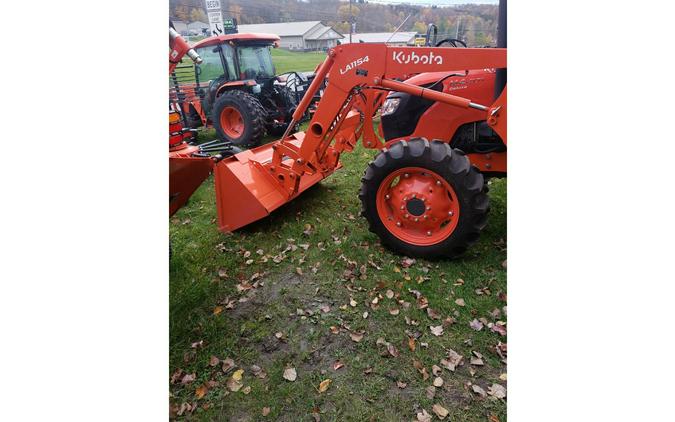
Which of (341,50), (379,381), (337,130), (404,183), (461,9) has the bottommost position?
(379,381)

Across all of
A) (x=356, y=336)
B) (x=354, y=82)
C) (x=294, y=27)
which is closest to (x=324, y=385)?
(x=356, y=336)

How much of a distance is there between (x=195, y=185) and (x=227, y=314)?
154 cm

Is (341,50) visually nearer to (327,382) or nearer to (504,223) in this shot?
(504,223)

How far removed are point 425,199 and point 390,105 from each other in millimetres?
1636

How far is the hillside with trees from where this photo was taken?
75.8ft

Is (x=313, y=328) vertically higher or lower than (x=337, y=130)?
lower

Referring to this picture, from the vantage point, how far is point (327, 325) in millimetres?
3236

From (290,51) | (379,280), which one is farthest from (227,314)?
(290,51)

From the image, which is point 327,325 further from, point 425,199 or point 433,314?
point 425,199

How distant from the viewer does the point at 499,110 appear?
11.6ft

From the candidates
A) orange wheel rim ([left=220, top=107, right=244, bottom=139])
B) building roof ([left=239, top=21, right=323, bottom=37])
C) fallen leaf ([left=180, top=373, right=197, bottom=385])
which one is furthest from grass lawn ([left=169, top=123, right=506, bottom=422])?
building roof ([left=239, top=21, right=323, bottom=37])

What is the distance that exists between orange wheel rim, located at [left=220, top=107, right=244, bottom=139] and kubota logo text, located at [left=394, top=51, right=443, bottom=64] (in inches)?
238

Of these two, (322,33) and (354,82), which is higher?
(322,33)

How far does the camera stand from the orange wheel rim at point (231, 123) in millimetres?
9227
